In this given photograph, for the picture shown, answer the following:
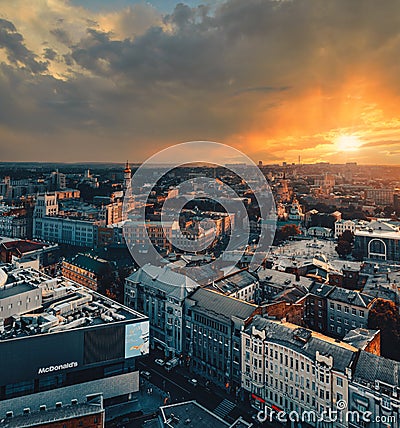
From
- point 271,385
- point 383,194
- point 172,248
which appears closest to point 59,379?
point 271,385

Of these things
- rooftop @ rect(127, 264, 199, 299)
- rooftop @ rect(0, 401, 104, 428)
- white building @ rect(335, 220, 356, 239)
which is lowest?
rooftop @ rect(0, 401, 104, 428)

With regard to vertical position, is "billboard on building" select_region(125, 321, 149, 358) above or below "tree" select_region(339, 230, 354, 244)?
below

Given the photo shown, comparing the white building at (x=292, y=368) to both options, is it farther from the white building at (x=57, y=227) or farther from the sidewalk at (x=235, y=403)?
the white building at (x=57, y=227)

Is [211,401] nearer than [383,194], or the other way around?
[211,401]

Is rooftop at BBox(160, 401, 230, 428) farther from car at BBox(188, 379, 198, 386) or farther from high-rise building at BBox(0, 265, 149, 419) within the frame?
car at BBox(188, 379, 198, 386)

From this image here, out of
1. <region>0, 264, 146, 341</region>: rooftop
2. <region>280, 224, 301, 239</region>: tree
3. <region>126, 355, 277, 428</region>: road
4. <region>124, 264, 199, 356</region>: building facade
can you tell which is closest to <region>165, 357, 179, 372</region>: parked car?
<region>126, 355, 277, 428</region>: road

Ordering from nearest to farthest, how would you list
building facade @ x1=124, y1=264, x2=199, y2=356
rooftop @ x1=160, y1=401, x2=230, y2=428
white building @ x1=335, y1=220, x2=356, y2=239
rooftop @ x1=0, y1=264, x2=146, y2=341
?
rooftop @ x1=160, y1=401, x2=230, y2=428 → rooftop @ x1=0, y1=264, x2=146, y2=341 → building facade @ x1=124, y1=264, x2=199, y2=356 → white building @ x1=335, y1=220, x2=356, y2=239

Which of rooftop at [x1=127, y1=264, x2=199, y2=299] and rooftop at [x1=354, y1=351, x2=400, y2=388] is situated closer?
rooftop at [x1=354, y1=351, x2=400, y2=388]

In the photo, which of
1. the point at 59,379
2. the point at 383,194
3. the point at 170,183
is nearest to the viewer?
the point at 59,379

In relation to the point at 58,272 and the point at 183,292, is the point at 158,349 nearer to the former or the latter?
the point at 183,292
